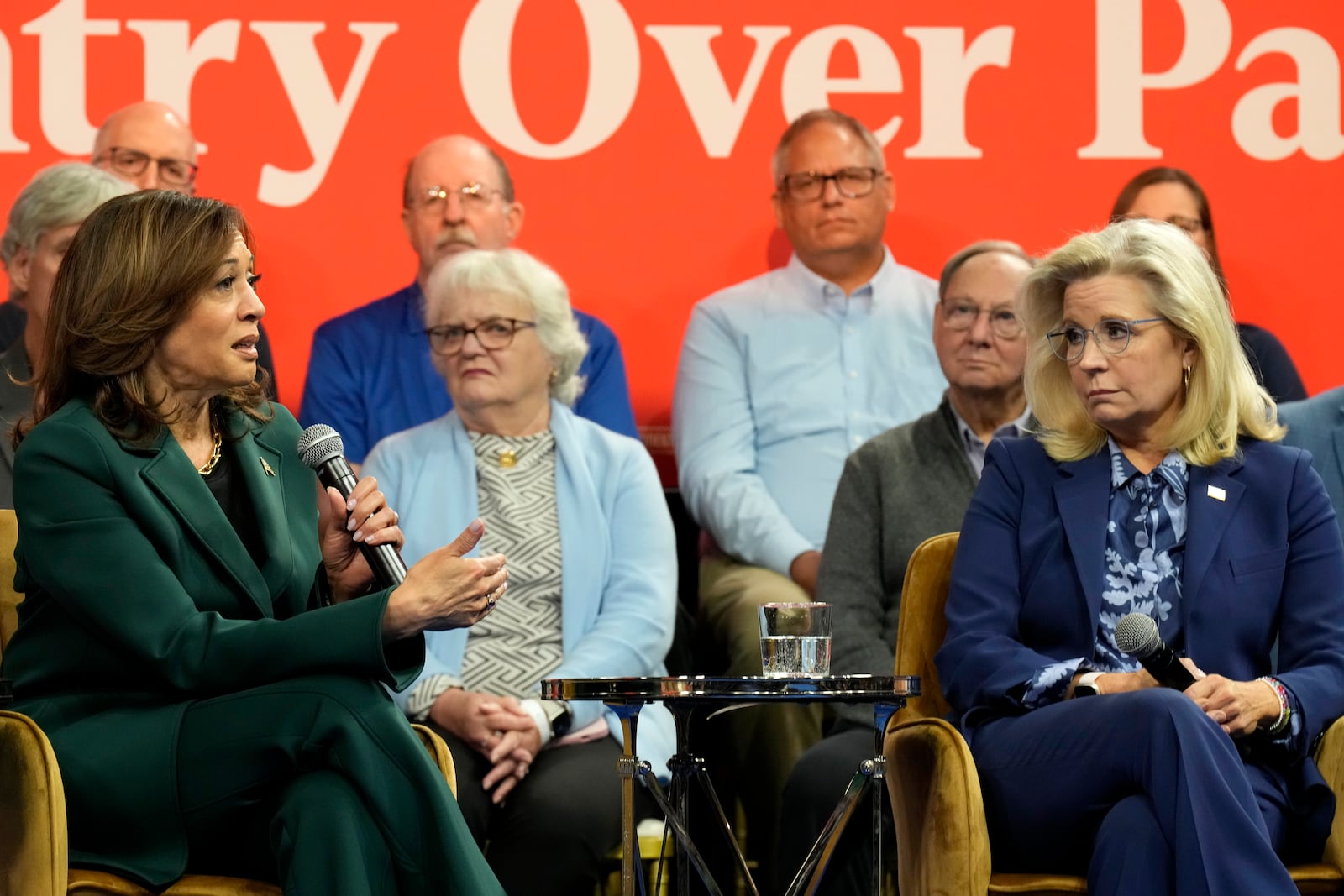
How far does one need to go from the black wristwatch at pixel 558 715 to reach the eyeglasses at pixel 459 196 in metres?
1.58

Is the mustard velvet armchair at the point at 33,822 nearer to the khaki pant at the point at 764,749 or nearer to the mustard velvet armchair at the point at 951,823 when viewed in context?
the mustard velvet armchair at the point at 951,823

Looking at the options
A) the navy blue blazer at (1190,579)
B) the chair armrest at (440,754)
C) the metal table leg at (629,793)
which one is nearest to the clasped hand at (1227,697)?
the navy blue blazer at (1190,579)

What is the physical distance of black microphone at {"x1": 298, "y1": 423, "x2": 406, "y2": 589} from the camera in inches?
99.1

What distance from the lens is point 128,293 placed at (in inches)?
101

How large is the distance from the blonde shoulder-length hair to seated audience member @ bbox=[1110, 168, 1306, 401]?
5.24 feet

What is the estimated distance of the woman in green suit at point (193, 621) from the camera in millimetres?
2393

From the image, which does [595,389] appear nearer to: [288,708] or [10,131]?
[10,131]

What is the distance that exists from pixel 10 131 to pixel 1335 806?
3.74 m

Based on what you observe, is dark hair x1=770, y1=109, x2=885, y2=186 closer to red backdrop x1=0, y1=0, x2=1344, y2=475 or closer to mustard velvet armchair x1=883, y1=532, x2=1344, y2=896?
red backdrop x1=0, y1=0, x2=1344, y2=475

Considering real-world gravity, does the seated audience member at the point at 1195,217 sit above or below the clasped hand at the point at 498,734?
above

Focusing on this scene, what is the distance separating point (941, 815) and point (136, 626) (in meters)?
1.17

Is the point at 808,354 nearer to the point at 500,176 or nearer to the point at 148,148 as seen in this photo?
the point at 500,176

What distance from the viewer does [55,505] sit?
2492 millimetres

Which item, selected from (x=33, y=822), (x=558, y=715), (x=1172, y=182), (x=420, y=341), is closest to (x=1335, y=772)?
(x=558, y=715)
